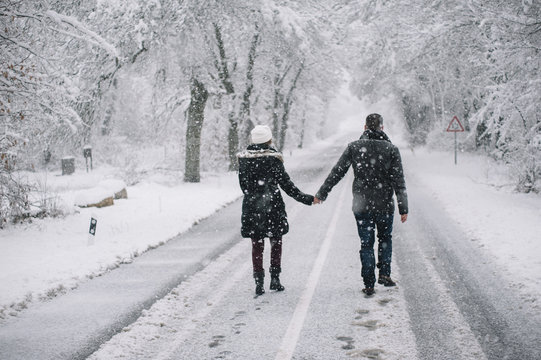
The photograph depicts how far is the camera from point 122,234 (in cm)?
921

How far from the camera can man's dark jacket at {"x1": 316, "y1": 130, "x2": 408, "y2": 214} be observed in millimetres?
5328

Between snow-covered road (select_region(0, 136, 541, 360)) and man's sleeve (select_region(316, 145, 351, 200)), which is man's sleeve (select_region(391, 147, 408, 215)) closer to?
man's sleeve (select_region(316, 145, 351, 200))

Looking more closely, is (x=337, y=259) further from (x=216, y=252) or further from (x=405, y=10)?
(x=405, y=10)

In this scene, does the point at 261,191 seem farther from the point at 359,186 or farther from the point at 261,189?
the point at 359,186

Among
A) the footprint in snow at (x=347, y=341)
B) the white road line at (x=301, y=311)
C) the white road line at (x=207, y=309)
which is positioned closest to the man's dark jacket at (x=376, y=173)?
the white road line at (x=301, y=311)

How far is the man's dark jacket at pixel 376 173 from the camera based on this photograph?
17.5ft

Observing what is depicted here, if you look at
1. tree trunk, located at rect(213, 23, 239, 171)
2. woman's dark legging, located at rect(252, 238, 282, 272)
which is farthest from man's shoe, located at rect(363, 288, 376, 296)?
tree trunk, located at rect(213, 23, 239, 171)

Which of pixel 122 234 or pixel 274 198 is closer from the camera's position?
pixel 274 198

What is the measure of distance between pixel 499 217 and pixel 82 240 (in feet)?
29.2

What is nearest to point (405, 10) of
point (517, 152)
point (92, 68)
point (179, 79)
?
point (517, 152)

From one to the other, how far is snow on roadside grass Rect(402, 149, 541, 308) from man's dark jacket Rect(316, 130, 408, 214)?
1936 millimetres

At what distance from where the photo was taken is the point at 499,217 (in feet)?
31.9

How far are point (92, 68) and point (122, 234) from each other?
533 cm

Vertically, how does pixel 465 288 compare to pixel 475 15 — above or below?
below
